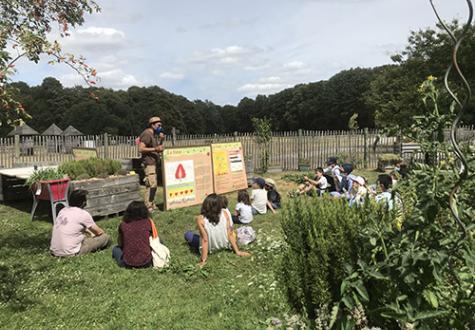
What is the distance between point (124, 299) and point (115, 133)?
63.6 m

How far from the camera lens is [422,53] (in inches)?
1168

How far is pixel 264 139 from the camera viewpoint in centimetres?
1769

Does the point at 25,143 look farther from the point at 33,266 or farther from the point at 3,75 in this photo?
the point at 3,75

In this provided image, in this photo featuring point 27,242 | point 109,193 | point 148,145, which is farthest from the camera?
point 148,145

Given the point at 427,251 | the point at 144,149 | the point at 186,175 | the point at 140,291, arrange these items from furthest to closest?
the point at 186,175
the point at 144,149
the point at 140,291
the point at 427,251

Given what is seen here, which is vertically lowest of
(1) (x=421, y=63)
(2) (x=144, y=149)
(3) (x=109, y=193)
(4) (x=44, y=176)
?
(3) (x=109, y=193)

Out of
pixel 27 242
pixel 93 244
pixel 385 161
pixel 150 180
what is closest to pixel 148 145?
pixel 150 180

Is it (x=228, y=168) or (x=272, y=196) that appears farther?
(x=228, y=168)

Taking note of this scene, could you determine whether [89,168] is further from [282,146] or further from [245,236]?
[282,146]

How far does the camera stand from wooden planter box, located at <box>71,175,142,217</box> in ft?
27.5

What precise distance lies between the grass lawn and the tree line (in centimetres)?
2556

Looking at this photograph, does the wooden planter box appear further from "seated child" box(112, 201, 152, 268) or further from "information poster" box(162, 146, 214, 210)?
"seated child" box(112, 201, 152, 268)

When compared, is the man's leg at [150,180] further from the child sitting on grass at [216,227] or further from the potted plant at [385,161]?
the potted plant at [385,161]

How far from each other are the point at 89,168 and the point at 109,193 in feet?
2.46
